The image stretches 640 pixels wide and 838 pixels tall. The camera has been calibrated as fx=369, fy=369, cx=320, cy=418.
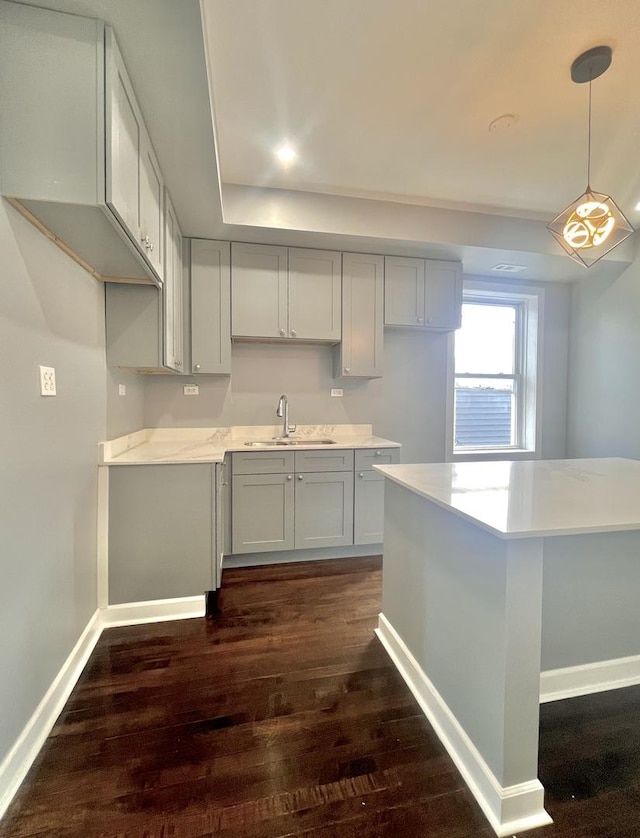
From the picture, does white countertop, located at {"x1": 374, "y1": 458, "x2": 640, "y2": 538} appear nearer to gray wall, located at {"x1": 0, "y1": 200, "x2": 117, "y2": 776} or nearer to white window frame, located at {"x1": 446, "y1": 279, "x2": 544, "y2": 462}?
gray wall, located at {"x1": 0, "y1": 200, "x2": 117, "y2": 776}

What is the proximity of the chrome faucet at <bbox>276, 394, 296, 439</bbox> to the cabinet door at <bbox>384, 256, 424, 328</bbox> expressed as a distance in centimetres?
113

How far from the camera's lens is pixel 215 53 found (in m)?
1.68

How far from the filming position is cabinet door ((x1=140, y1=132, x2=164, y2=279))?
64.5 inches

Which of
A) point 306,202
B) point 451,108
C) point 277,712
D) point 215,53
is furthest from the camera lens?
point 306,202

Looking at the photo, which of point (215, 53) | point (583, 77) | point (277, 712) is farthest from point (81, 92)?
point (277, 712)

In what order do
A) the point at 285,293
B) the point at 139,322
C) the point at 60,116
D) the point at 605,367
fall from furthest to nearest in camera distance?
the point at 605,367
the point at 285,293
the point at 139,322
the point at 60,116

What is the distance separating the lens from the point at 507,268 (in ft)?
11.5

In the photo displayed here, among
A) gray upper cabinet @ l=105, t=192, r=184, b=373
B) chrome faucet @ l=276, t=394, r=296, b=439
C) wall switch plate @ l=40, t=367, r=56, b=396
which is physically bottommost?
chrome faucet @ l=276, t=394, r=296, b=439

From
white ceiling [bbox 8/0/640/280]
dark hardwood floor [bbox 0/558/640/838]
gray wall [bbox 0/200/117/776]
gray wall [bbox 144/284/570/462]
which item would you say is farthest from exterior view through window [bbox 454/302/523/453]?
gray wall [bbox 0/200/117/776]

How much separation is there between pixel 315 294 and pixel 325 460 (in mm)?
1368

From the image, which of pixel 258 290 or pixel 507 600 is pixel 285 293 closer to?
pixel 258 290

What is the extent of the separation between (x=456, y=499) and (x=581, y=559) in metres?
0.72

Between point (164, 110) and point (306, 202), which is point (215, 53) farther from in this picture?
point (306, 202)

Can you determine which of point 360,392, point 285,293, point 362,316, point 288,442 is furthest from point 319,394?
point 285,293
